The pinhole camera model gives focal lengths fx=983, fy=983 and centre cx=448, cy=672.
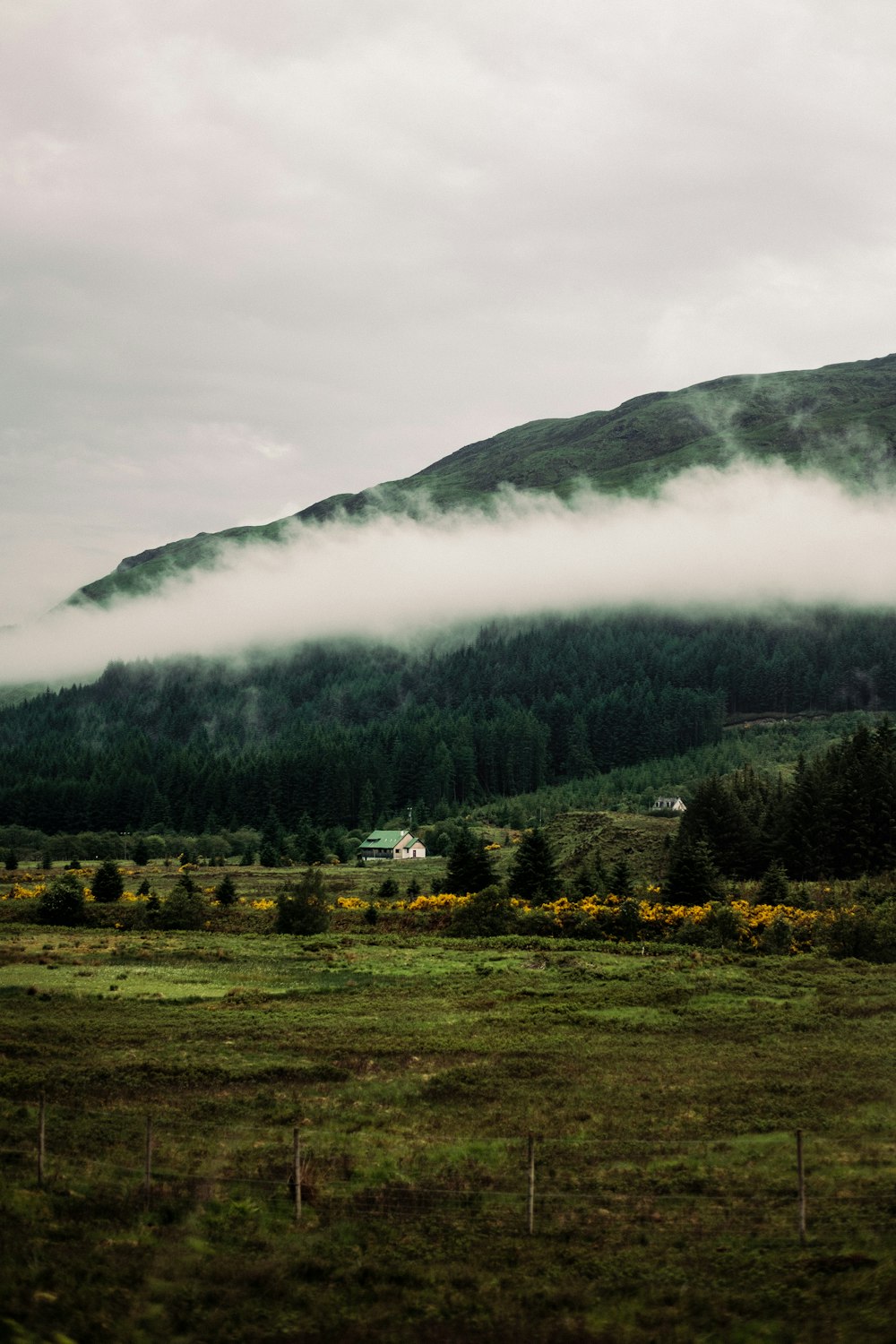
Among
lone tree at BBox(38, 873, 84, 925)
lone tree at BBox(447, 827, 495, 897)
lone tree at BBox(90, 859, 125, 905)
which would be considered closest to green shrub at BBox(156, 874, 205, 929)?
lone tree at BBox(38, 873, 84, 925)

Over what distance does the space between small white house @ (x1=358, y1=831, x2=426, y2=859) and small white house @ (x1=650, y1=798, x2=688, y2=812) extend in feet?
126

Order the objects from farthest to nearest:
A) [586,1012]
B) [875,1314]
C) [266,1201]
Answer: [586,1012] < [266,1201] < [875,1314]

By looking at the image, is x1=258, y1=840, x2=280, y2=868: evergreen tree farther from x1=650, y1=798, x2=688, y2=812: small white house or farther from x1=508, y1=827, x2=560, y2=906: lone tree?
x1=508, y1=827, x2=560, y2=906: lone tree

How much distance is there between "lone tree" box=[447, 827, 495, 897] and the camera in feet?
292

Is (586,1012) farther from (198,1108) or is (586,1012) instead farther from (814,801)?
(814,801)

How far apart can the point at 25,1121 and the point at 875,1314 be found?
2122cm

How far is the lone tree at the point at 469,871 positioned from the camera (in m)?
89.0

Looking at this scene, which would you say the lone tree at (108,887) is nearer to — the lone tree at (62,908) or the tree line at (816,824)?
the lone tree at (62,908)

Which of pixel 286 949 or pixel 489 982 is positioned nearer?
pixel 489 982

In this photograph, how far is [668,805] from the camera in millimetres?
161375

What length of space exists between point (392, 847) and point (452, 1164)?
428ft

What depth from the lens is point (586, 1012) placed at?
44.9 m

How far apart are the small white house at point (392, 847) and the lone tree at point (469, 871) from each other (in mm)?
61693

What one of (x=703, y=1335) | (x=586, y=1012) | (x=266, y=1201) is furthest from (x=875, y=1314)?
(x=586, y=1012)
